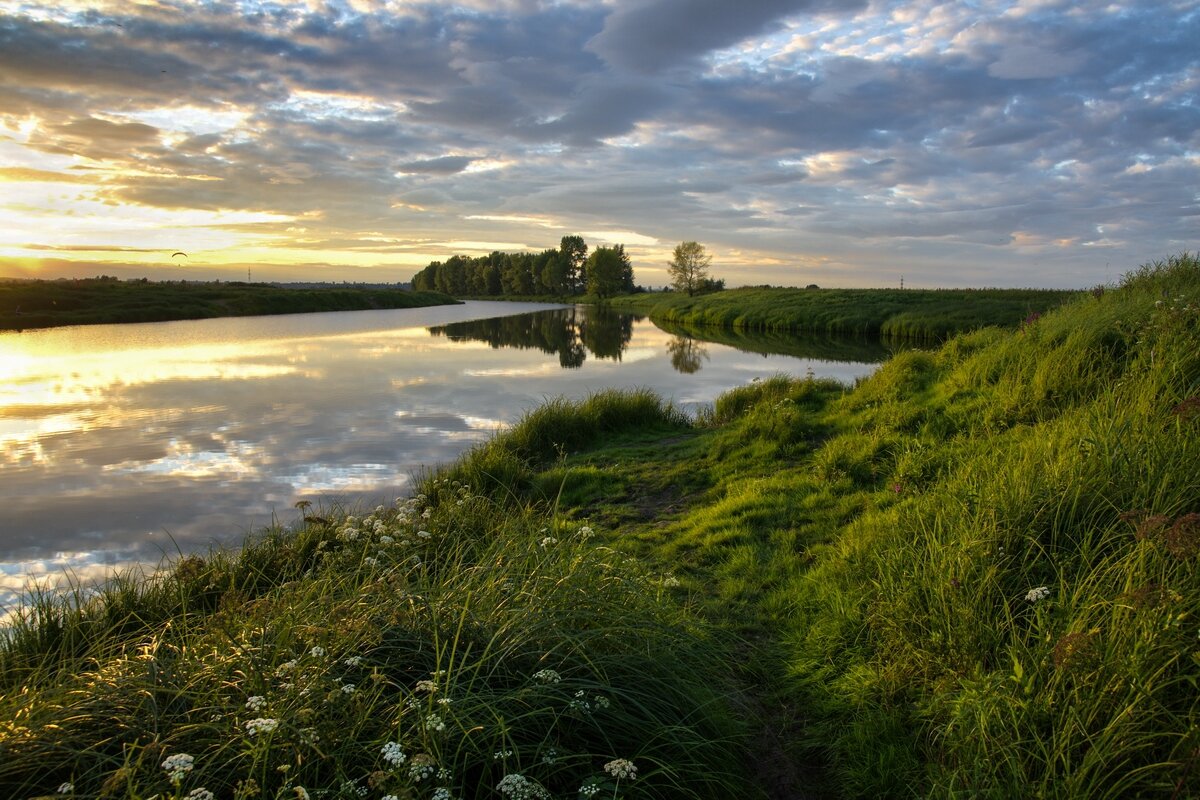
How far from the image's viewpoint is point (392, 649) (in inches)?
131

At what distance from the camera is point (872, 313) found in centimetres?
4609

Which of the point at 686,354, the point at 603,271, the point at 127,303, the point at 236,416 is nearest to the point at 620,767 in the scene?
the point at 236,416

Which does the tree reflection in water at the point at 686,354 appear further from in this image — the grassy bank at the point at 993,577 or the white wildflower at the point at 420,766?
the white wildflower at the point at 420,766

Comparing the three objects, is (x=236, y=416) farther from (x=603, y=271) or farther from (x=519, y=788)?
(x=603, y=271)

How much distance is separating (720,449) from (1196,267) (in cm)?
787

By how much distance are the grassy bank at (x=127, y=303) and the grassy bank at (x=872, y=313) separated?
3957 cm

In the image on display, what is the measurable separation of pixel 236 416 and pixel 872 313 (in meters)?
42.5

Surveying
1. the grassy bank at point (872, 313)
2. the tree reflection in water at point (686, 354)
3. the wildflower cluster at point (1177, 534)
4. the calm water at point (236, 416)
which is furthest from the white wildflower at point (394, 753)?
the grassy bank at point (872, 313)

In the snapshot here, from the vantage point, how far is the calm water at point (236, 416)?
28.5 ft

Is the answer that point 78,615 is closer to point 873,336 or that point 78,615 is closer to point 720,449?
point 720,449

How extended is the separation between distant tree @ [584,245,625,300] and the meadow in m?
105

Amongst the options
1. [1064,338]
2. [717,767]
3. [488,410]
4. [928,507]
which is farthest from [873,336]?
[717,767]

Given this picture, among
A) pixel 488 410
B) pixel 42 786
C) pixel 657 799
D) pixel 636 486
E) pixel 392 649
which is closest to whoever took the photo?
pixel 42 786

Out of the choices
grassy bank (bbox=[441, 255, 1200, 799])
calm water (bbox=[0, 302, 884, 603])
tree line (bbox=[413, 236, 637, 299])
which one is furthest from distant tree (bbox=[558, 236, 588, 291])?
grassy bank (bbox=[441, 255, 1200, 799])
